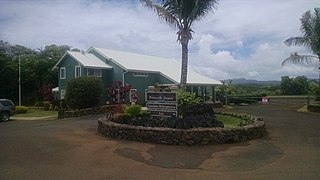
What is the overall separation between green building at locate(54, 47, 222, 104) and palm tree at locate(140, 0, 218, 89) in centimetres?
1579

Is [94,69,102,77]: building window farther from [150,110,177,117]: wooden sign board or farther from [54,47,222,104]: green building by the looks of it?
[150,110,177,117]: wooden sign board

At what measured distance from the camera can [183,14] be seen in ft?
67.9

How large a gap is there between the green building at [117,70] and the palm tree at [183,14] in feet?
51.8

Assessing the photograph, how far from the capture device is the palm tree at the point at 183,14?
2055 cm

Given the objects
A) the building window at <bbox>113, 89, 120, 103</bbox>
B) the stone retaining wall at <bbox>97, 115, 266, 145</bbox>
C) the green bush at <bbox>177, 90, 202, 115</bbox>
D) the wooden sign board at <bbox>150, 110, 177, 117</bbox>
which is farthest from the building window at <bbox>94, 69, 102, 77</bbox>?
the stone retaining wall at <bbox>97, 115, 266, 145</bbox>

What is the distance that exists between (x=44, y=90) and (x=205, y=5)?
23.5 metres

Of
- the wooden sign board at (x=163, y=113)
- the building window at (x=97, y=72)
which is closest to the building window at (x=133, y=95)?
the building window at (x=97, y=72)

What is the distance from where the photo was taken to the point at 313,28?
104 feet

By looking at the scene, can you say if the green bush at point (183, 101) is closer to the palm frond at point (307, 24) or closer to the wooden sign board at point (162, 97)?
the wooden sign board at point (162, 97)

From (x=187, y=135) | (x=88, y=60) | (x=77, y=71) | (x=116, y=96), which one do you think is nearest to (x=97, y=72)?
(x=88, y=60)

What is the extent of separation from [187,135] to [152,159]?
9.33 feet

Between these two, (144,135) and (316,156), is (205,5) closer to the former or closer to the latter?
(144,135)

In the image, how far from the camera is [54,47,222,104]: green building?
37.2 m

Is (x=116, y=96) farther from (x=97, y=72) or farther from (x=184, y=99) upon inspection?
(x=184, y=99)
